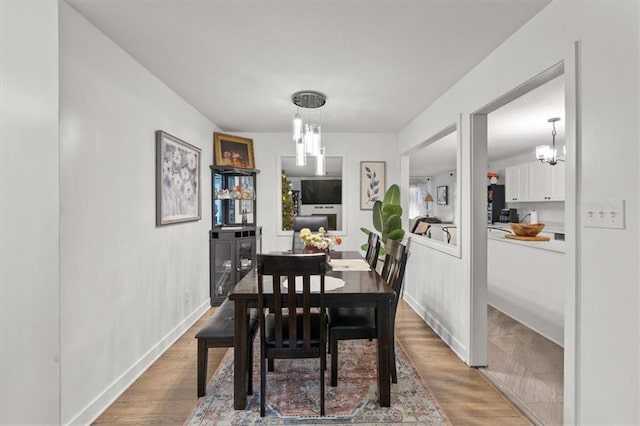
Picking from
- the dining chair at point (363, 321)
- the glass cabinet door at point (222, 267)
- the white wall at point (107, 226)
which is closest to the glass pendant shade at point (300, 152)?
the dining chair at point (363, 321)

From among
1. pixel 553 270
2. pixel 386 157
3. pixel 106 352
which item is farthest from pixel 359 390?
pixel 386 157

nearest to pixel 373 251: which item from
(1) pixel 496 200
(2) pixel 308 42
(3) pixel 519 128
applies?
(2) pixel 308 42

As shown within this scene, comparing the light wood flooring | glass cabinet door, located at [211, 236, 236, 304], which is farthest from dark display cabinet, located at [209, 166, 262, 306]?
the light wood flooring

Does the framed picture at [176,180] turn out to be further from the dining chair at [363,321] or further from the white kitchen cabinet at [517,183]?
the white kitchen cabinet at [517,183]

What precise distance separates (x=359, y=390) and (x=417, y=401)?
0.38 meters

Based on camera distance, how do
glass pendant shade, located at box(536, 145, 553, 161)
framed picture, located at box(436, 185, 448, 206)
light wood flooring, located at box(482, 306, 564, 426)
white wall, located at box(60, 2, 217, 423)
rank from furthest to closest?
framed picture, located at box(436, 185, 448, 206) → glass pendant shade, located at box(536, 145, 553, 161) → light wood flooring, located at box(482, 306, 564, 426) → white wall, located at box(60, 2, 217, 423)

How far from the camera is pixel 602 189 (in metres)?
1.46

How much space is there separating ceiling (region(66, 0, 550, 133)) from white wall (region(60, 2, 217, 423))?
0.25m

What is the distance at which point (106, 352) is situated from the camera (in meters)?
2.06

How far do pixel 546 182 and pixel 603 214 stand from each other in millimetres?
5169

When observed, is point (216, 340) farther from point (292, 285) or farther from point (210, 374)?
point (292, 285)

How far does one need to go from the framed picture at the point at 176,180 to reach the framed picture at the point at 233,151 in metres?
0.59

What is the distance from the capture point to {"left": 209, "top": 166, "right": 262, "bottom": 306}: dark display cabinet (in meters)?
4.10

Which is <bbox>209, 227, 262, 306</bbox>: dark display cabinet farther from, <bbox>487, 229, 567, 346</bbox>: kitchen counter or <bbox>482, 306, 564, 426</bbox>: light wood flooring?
<bbox>487, 229, 567, 346</bbox>: kitchen counter
